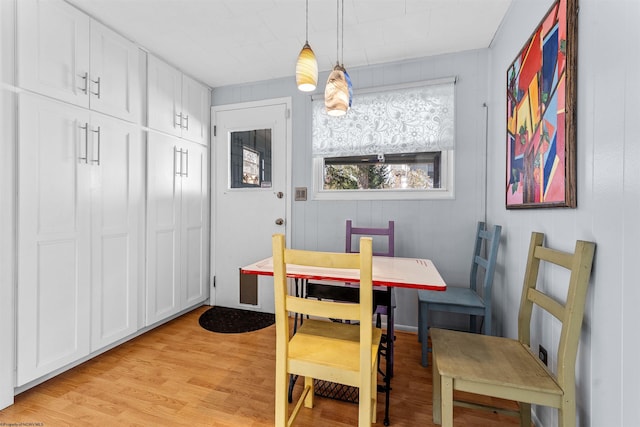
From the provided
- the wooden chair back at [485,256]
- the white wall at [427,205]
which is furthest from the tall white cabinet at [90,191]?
the wooden chair back at [485,256]

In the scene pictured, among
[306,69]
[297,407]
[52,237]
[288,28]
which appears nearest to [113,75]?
[52,237]

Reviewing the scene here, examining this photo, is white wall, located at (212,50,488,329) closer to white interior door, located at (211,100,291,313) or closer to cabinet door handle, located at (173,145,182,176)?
white interior door, located at (211,100,291,313)

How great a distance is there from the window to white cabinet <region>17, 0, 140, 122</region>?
5.22ft

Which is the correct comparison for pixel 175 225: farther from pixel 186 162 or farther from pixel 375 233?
pixel 375 233

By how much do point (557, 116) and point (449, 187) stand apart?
4.01 feet

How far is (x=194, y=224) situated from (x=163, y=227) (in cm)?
39

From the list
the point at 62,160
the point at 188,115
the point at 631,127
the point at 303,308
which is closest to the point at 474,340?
the point at 303,308

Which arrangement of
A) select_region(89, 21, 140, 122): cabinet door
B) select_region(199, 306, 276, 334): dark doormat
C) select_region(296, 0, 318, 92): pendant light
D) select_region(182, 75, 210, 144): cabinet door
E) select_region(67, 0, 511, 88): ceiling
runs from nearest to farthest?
select_region(296, 0, 318, 92): pendant light
select_region(67, 0, 511, 88): ceiling
select_region(89, 21, 140, 122): cabinet door
select_region(199, 306, 276, 334): dark doormat
select_region(182, 75, 210, 144): cabinet door

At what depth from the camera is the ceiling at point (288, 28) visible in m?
1.87

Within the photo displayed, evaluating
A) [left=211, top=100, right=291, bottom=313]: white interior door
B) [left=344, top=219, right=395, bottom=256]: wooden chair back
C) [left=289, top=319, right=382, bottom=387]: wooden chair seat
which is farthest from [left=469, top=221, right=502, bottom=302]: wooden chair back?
[left=211, top=100, right=291, bottom=313]: white interior door

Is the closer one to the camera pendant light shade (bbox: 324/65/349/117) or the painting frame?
the painting frame

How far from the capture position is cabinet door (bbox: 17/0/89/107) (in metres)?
1.61

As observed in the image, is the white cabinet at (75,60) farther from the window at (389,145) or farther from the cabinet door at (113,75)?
the window at (389,145)

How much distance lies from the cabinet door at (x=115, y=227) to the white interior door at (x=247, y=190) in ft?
2.87
